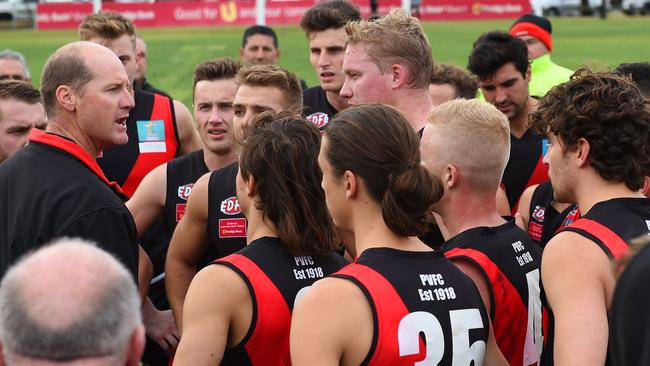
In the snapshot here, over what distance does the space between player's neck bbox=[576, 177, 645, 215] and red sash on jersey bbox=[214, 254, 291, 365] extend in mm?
1343

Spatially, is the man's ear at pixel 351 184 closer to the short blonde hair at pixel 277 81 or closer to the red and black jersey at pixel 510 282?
the red and black jersey at pixel 510 282

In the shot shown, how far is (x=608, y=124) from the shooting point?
157 inches

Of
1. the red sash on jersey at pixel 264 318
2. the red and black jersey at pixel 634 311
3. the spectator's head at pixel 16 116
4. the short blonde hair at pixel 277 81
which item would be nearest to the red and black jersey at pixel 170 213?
the short blonde hair at pixel 277 81

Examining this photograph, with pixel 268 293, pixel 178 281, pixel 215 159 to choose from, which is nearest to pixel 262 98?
pixel 215 159

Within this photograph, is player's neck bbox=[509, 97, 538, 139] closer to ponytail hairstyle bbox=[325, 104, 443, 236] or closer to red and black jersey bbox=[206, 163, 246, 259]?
red and black jersey bbox=[206, 163, 246, 259]

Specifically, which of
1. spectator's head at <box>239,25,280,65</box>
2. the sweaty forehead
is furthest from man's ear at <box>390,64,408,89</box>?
spectator's head at <box>239,25,280,65</box>

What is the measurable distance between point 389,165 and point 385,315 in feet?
1.87

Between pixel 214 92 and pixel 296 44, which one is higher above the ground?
pixel 214 92

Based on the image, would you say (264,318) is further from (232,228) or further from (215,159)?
(215,159)

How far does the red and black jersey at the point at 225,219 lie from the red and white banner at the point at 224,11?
99.2 feet

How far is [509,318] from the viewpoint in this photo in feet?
13.0

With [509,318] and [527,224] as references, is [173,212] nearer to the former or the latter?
[527,224]

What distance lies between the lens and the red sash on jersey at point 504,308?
392 centimetres

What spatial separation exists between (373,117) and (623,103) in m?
1.21
